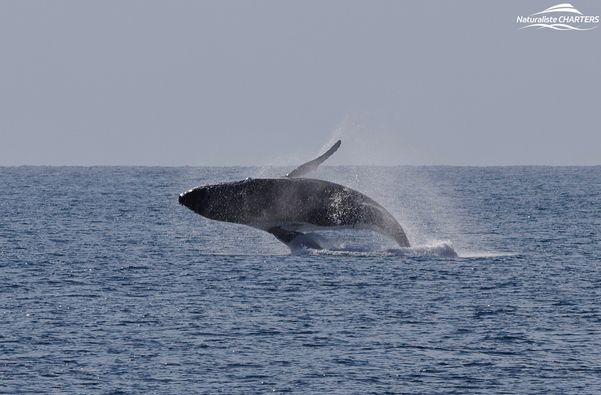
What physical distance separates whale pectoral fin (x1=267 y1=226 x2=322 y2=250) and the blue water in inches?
49.1

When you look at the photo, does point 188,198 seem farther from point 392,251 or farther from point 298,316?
point 392,251

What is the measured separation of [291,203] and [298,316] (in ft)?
16.2

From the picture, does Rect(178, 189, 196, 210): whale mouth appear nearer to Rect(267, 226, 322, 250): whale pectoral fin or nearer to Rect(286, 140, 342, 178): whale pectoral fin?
Rect(286, 140, 342, 178): whale pectoral fin

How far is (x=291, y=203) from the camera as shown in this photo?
4912 centimetres

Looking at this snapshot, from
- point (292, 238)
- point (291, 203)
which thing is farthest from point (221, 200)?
point (292, 238)

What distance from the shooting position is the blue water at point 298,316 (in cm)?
3678

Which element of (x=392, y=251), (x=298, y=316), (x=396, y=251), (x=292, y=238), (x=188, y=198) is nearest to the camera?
(x=298, y=316)

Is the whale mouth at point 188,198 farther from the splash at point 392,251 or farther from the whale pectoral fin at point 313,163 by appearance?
the splash at point 392,251

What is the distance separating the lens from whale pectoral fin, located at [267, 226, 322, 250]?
2022 inches

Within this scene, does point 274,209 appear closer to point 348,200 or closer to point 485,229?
point 348,200

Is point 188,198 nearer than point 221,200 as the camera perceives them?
Yes

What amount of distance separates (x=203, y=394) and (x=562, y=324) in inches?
597

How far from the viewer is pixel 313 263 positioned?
209ft

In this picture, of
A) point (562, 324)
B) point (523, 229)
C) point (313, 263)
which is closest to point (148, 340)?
point (562, 324)
